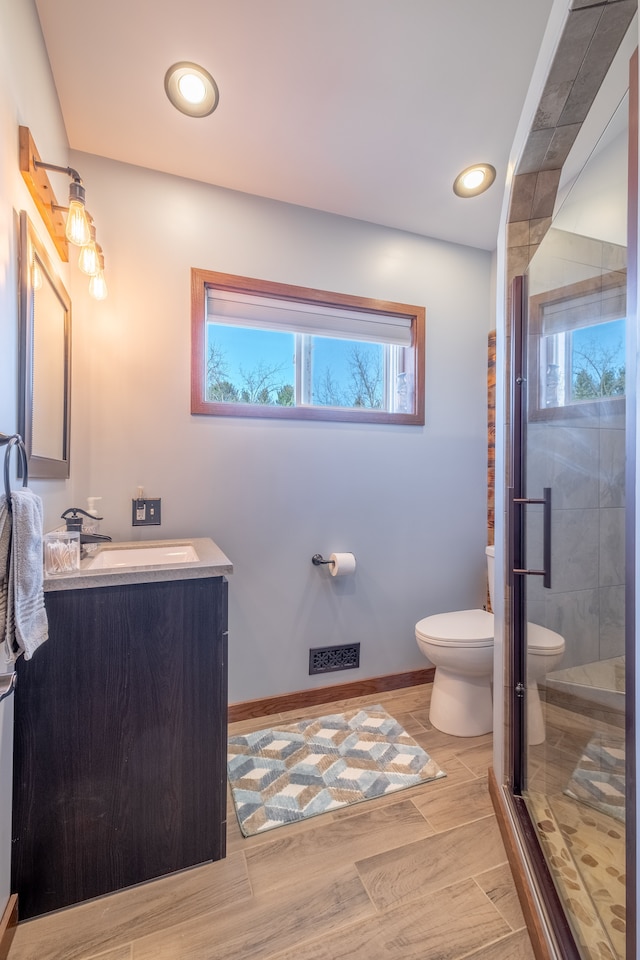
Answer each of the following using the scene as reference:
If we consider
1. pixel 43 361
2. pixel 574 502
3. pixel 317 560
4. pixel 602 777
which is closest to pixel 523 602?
pixel 574 502

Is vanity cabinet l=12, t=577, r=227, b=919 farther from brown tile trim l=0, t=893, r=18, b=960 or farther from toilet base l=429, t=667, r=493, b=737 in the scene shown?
toilet base l=429, t=667, r=493, b=737

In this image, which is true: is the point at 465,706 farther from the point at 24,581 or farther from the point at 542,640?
the point at 24,581

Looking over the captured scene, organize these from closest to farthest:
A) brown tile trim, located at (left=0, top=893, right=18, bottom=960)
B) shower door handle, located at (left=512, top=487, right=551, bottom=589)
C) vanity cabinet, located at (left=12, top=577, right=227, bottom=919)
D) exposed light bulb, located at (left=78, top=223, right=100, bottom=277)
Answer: brown tile trim, located at (left=0, top=893, right=18, bottom=960), vanity cabinet, located at (left=12, top=577, right=227, bottom=919), shower door handle, located at (left=512, top=487, right=551, bottom=589), exposed light bulb, located at (left=78, top=223, right=100, bottom=277)

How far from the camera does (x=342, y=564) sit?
6.87ft

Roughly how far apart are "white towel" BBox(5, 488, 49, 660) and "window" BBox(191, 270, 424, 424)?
1.12m

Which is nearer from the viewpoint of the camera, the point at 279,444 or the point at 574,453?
the point at 574,453

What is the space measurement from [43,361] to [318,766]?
179 cm

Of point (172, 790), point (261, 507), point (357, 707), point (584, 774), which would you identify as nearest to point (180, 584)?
point (172, 790)

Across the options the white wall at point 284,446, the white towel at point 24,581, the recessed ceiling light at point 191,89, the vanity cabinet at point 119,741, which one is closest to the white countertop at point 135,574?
the vanity cabinet at point 119,741

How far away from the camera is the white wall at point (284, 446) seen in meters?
1.84

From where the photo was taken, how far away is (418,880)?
3.98 ft

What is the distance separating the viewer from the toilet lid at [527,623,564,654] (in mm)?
1348

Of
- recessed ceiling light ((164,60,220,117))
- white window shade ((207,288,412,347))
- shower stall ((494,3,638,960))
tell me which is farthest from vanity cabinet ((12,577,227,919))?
recessed ceiling light ((164,60,220,117))

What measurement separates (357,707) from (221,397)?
1696mm
